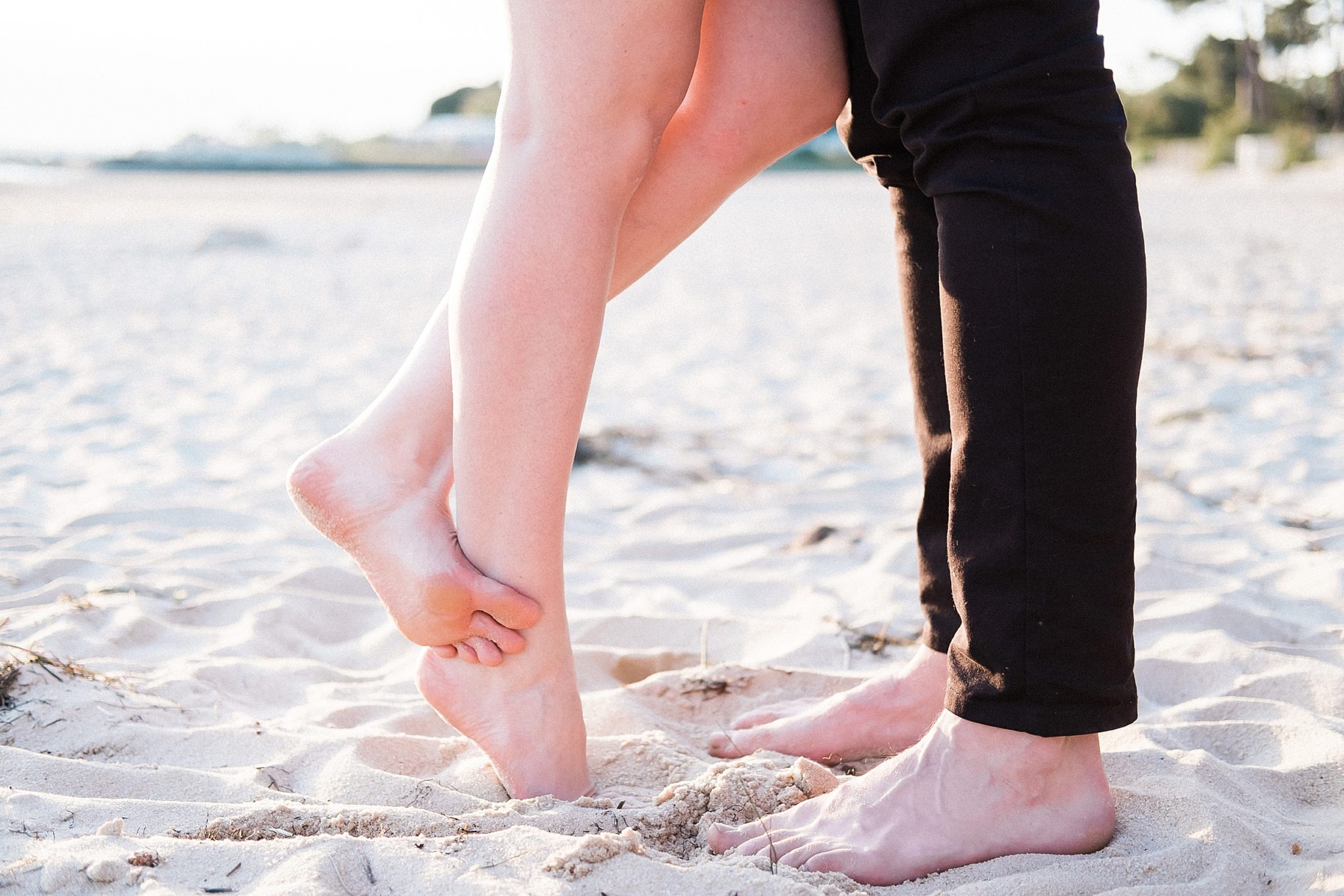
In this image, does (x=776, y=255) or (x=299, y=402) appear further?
(x=776, y=255)

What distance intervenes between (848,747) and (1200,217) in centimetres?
1167

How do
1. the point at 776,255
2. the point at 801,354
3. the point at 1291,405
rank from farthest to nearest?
the point at 776,255
the point at 801,354
the point at 1291,405

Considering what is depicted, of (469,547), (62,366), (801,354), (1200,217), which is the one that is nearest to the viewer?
(469,547)

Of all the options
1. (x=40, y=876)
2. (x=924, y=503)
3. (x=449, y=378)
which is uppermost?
(x=449, y=378)

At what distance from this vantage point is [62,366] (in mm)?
4395

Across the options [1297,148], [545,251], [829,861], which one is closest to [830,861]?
[829,861]

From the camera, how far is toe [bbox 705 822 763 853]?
3.59ft

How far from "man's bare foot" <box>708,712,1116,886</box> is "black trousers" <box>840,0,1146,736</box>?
0.20 feet

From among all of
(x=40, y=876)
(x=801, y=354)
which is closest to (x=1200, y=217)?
(x=801, y=354)

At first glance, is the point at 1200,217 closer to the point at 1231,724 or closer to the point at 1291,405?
the point at 1291,405

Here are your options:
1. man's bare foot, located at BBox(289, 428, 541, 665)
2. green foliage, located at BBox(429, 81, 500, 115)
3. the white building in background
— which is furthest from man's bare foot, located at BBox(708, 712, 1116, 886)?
green foliage, located at BBox(429, 81, 500, 115)

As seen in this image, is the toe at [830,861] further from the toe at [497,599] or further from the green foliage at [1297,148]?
the green foliage at [1297,148]

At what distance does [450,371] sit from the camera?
4.34 ft

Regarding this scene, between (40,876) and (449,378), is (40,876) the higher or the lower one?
the lower one
